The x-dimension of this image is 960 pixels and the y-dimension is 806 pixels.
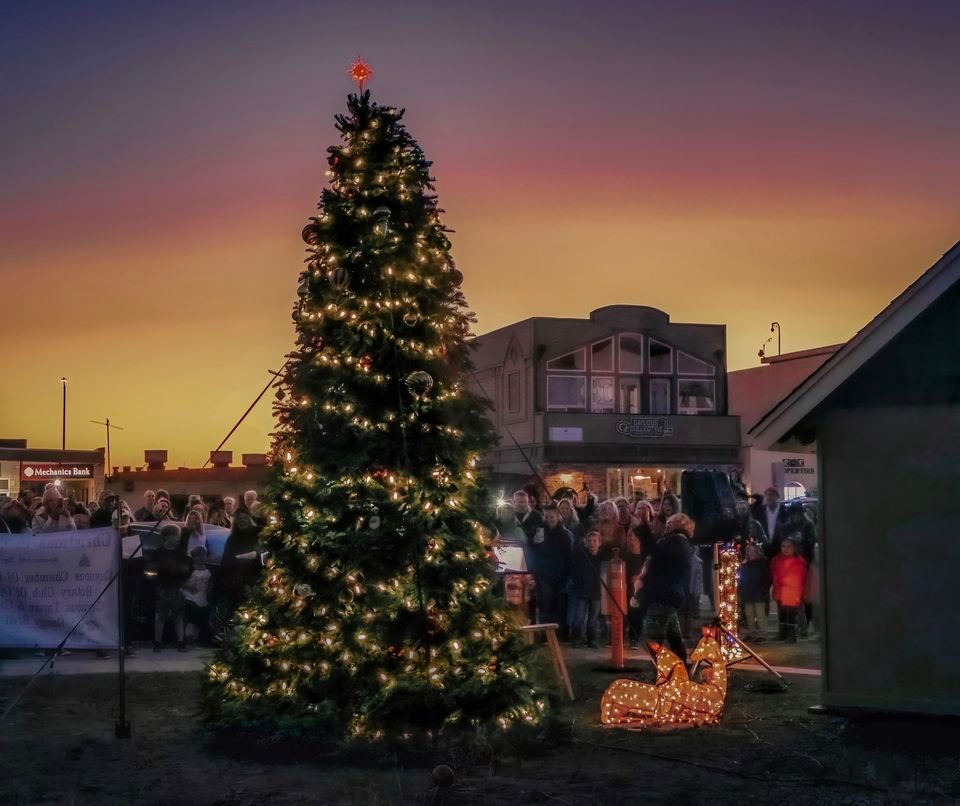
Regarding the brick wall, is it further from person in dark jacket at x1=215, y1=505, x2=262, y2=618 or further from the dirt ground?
the dirt ground

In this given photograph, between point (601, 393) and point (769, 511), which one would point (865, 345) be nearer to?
point (769, 511)

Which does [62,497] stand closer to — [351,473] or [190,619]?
[190,619]

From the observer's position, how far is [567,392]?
50594 mm

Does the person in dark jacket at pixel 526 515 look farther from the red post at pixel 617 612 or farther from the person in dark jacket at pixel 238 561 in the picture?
the person in dark jacket at pixel 238 561

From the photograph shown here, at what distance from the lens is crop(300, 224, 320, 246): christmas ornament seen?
37.3 ft

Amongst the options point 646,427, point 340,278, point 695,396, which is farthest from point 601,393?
point 340,278

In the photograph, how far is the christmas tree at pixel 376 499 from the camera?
10.8 m

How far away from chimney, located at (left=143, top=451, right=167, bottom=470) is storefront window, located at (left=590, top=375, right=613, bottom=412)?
→ 2550 centimetres

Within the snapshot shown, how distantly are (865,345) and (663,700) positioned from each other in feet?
11.5

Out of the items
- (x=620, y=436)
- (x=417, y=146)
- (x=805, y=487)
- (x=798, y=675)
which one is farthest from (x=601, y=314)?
(x=417, y=146)

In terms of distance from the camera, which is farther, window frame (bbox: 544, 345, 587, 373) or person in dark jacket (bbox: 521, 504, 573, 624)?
window frame (bbox: 544, 345, 587, 373)

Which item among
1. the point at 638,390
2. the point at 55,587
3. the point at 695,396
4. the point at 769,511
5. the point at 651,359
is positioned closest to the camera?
the point at 55,587

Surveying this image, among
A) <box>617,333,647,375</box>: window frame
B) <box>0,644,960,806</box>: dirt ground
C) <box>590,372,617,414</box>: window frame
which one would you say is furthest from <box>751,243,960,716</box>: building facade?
<box>617,333,647,375</box>: window frame

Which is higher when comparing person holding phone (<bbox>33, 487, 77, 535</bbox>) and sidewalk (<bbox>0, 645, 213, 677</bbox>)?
person holding phone (<bbox>33, 487, 77, 535</bbox>)
